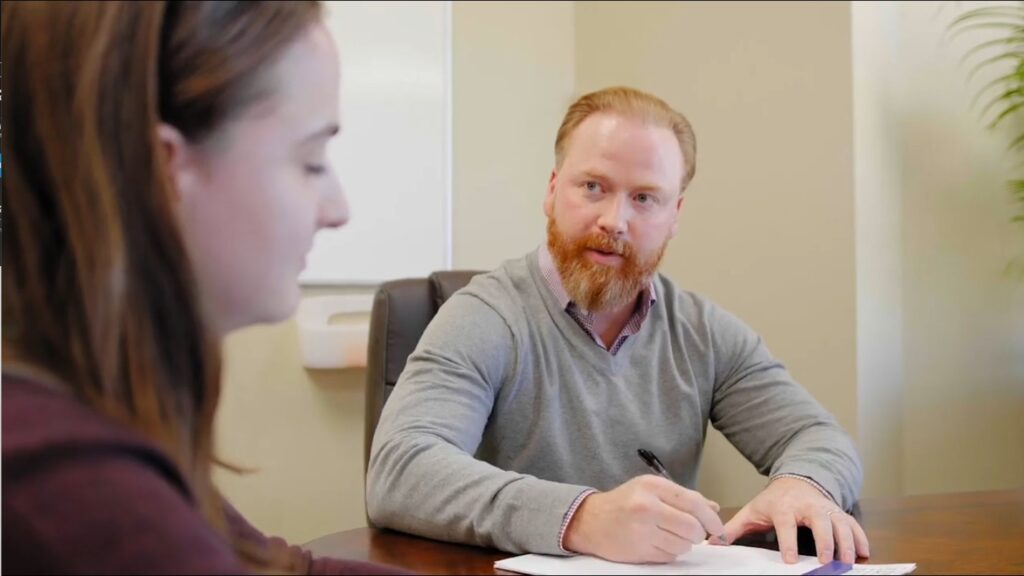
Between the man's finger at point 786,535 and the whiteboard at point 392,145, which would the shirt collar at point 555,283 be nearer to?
the man's finger at point 786,535

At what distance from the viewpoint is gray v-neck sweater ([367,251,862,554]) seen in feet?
4.24

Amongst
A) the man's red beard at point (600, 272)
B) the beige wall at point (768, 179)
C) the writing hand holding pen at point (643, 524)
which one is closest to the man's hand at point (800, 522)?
the writing hand holding pen at point (643, 524)

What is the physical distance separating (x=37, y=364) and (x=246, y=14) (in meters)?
0.22

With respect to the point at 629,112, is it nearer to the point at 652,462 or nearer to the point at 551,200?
the point at 551,200

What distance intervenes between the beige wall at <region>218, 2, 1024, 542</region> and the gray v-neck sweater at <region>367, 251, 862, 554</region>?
58 cm

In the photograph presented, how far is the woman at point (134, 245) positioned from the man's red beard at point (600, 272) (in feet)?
3.34

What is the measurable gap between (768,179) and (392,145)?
2.90ft

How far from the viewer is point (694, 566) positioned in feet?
3.28

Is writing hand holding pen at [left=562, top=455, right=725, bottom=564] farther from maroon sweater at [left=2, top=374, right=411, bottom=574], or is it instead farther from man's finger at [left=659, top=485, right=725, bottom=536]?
maroon sweater at [left=2, top=374, right=411, bottom=574]

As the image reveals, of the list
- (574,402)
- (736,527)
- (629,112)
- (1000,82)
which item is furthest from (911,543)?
(1000,82)

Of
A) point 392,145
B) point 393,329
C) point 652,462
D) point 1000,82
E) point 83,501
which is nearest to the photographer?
point 83,501

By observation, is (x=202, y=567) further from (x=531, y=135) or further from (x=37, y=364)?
(x=531, y=135)

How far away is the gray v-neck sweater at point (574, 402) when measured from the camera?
129 cm

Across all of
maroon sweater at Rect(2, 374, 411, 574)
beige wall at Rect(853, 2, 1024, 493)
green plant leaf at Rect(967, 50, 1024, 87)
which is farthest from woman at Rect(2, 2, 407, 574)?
green plant leaf at Rect(967, 50, 1024, 87)
